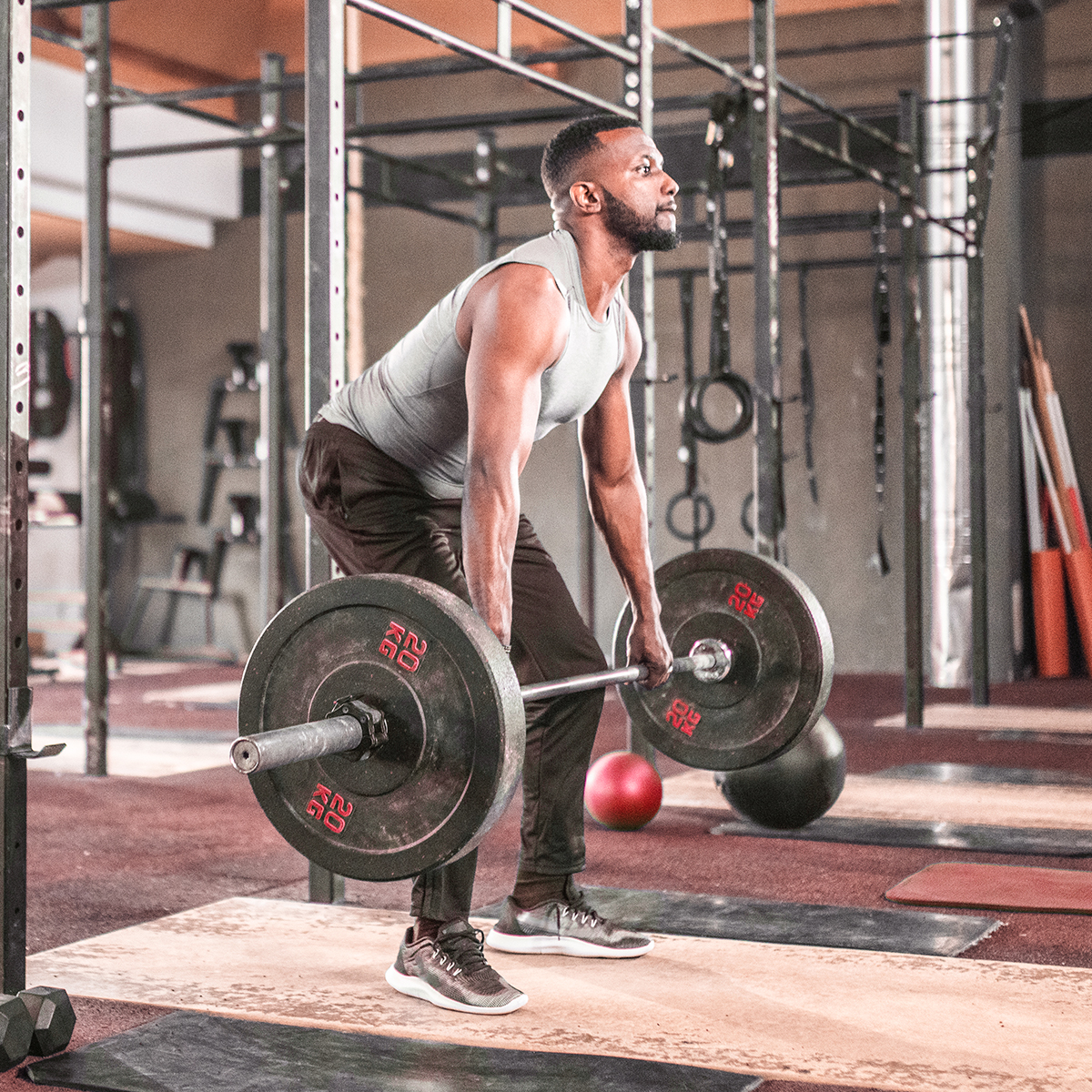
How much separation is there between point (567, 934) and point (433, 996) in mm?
345

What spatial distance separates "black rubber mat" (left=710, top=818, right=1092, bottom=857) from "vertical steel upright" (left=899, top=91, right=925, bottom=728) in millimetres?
1780

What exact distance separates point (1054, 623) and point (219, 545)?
471 cm

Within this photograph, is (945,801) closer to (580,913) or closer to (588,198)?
(580,913)

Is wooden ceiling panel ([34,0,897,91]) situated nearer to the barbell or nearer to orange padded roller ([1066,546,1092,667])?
orange padded roller ([1066,546,1092,667])

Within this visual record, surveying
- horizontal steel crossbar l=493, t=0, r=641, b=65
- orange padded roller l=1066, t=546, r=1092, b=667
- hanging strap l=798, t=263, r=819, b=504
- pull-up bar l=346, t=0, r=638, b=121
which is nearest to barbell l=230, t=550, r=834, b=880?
pull-up bar l=346, t=0, r=638, b=121

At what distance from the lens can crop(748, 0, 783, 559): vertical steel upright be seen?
13.4 feet

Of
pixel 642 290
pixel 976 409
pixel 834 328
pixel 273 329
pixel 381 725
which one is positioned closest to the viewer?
pixel 381 725

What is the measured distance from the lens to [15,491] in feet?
6.72

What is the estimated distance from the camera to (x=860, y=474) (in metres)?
7.83

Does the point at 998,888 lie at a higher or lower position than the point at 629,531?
lower

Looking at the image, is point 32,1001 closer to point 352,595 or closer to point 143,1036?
point 143,1036

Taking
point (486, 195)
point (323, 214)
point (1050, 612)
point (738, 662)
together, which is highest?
point (486, 195)

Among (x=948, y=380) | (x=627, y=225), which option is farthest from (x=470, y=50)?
(x=948, y=380)

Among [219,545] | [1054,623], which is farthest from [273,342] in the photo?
[1054,623]
